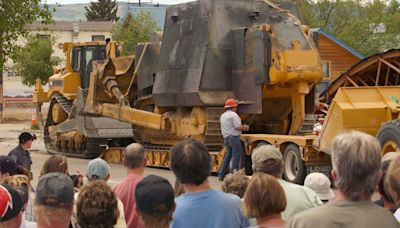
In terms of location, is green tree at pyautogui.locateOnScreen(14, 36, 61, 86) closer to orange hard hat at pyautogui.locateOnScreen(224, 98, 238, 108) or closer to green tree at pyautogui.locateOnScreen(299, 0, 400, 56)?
green tree at pyautogui.locateOnScreen(299, 0, 400, 56)

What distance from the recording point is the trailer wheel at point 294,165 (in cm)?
1580

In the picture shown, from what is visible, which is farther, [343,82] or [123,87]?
[343,82]

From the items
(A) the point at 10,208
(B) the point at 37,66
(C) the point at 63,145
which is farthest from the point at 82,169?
(B) the point at 37,66

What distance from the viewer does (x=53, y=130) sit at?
26.1 m

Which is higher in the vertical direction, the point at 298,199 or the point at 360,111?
the point at 360,111

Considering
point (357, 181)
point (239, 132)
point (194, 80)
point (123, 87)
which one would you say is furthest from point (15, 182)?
point (123, 87)

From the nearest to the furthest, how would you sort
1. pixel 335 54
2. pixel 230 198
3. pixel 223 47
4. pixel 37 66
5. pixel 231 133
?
pixel 230 198, pixel 231 133, pixel 223 47, pixel 335 54, pixel 37 66

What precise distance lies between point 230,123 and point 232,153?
0.62 m

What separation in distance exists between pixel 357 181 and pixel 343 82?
20392mm

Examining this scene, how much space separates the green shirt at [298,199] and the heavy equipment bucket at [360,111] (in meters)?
8.31

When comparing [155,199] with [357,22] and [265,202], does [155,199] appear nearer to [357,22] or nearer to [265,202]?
[265,202]

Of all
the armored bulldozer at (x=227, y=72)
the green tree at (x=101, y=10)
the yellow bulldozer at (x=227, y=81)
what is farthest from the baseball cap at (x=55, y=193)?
the green tree at (x=101, y=10)

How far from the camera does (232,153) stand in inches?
663

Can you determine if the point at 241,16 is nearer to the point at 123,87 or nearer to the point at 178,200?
the point at 123,87
